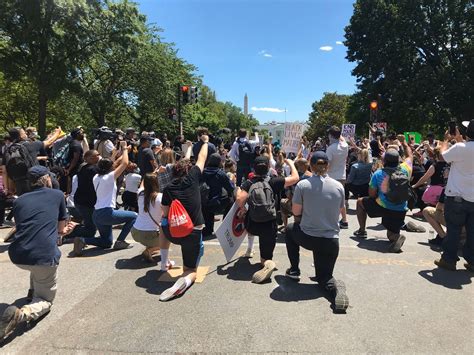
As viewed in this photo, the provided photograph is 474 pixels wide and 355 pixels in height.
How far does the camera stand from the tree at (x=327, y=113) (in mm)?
59969

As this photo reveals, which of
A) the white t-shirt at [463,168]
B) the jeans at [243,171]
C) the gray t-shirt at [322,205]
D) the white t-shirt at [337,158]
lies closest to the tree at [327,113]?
the jeans at [243,171]

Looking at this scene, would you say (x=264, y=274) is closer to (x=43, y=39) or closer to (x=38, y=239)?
(x=38, y=239)

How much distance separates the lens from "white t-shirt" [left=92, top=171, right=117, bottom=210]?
5.90m

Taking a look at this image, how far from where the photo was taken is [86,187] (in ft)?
21.0

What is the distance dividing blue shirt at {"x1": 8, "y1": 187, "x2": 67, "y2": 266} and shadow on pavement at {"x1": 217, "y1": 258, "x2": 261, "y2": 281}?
7.20ft

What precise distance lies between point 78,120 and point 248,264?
34438 mm

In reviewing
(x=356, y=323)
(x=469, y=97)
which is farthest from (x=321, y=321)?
(x=469, y=97)

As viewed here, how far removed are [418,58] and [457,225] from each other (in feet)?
95.3

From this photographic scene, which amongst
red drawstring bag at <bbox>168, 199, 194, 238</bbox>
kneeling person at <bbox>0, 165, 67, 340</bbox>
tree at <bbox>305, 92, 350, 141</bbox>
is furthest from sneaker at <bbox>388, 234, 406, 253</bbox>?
tree at <bbox>305, 92, 350, 141</bbox>

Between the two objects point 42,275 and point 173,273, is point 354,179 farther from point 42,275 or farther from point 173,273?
point 42,275

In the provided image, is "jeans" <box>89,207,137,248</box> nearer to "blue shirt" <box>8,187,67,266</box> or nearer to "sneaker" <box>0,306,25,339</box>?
"blue shirt" <box>8,187,67,266</box>

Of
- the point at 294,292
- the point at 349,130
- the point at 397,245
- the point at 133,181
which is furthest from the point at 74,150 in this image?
the point at 349,130

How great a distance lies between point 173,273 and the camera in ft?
16.9

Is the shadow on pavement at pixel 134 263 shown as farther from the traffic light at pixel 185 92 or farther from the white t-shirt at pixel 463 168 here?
the traffic light at pixel 185 92
